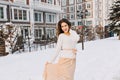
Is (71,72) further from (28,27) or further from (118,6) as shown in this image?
(28,27)

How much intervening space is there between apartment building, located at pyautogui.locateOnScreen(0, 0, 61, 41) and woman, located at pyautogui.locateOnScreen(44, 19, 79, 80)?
22993 mm

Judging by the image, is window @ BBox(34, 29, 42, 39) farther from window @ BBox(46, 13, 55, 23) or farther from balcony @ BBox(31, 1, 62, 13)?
balcony @ BBox(31, 1, 62, 13)

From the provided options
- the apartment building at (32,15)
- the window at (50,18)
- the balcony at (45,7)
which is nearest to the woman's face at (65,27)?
the apartment building at (32,15)

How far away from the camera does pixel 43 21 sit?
123 ft

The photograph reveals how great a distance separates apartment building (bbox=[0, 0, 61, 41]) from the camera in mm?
29841

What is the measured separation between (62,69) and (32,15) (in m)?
29.3

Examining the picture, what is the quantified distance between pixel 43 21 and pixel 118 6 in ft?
41.8

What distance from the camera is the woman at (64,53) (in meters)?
4.98

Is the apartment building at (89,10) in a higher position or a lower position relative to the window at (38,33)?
higher

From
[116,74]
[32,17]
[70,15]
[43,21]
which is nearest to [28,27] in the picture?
[32,17]

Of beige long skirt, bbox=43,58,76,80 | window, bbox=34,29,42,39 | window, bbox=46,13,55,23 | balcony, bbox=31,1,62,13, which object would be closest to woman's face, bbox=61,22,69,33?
beige long skirt, bbox=43,58,76,80

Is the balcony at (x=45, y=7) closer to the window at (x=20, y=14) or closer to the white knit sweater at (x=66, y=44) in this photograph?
the window at (x=20, y=14)

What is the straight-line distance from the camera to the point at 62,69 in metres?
5.11

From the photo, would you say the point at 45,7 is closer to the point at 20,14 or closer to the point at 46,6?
the point at 46,6
